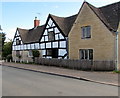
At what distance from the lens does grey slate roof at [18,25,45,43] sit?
97.4 ft

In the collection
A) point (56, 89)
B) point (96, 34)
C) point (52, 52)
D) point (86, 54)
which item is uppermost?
point (96, 34)

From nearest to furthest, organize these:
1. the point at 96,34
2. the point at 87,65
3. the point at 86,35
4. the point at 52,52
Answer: the point at 87,65
the point at 96,34
the point at 86,35
the point at 52,52

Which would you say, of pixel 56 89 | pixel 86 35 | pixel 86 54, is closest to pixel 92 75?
pixel 56 89

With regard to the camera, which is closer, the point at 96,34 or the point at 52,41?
the point at 96,34

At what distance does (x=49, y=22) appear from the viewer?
25359 mm

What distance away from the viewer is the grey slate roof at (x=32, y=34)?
29.7 metres

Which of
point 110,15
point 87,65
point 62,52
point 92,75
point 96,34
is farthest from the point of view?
point 62,52

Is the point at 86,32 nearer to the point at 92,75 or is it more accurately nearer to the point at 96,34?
the point at 96,34

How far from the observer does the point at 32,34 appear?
32406mm

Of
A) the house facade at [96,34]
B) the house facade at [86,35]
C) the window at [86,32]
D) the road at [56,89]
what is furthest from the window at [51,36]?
the road at [56,89]

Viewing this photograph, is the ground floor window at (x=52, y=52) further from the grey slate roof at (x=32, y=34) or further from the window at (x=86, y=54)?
the window at (x=86, y=54)

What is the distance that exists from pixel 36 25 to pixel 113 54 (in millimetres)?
21893

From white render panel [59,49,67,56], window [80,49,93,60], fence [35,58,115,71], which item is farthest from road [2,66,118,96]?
white render panel [59,49,67,56]

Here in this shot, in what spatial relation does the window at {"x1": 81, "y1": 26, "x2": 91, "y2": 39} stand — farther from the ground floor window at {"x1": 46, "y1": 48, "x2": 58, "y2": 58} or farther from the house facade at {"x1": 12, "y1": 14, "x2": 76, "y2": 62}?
the ground floor window at {"x1": 46, "y1": 48, "x2": 58, "y2": 58}
